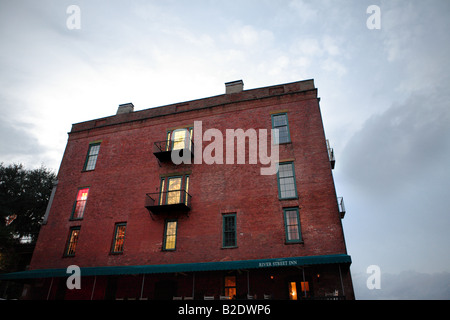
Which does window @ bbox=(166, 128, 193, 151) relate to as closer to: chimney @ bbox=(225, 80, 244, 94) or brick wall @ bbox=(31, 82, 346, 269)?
brick wall @ bbox=(31, 82, 346, 269)

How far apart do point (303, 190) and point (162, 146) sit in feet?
33.5

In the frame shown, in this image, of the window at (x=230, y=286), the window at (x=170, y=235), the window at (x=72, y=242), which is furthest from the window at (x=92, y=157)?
the window at (x=230, y=286)

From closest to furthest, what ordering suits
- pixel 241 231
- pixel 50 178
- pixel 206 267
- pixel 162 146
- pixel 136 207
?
pixel 206 267, pixel 241 231, pixel 136 207, pixel 162 146, pixel 50 178

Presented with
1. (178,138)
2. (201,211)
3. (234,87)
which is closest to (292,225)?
(201,211)

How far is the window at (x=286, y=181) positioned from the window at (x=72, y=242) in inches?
547

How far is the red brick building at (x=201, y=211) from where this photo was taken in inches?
532

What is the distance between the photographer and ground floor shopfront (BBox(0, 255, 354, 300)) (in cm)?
1245

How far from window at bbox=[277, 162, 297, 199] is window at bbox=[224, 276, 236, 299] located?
205 inches

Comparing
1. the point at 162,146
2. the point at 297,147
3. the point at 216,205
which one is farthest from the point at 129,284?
the point at 297,147

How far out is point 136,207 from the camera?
17328 mm

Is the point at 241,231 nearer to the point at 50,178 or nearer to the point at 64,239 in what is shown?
the point at 64,239

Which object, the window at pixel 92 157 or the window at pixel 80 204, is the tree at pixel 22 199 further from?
the window at pixel 80 204

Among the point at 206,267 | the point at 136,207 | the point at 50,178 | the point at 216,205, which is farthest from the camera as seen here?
the point at 50,178

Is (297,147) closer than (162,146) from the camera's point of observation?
Yes
